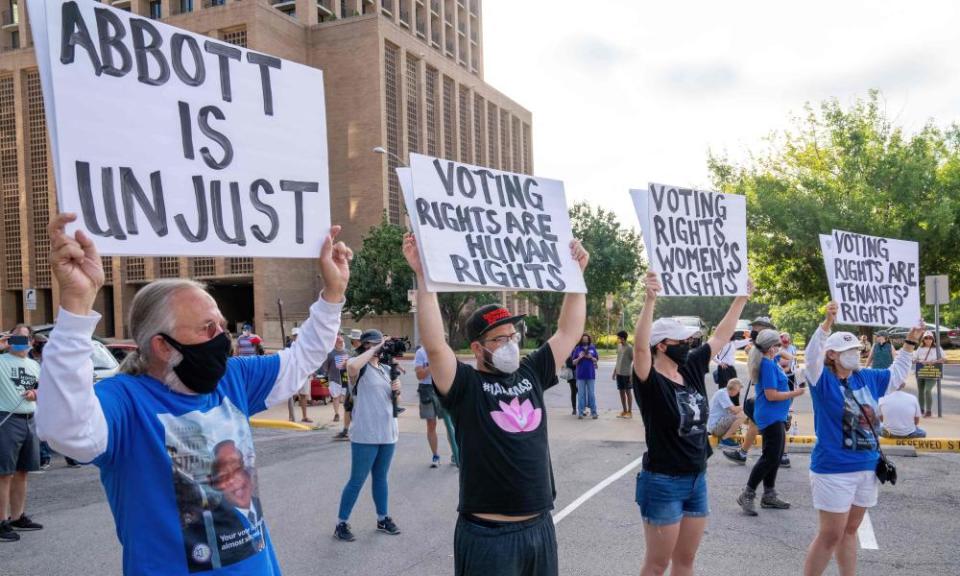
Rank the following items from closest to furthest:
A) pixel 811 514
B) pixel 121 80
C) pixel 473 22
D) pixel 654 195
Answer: pixel 121 80
pixel 654 195
pixel 811 514
pixel 473 22

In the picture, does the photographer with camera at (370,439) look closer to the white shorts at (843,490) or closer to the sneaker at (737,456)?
the white shorts at (843,490)

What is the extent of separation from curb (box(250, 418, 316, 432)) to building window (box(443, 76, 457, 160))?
131 feet

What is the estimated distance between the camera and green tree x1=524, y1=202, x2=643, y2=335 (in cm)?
3981

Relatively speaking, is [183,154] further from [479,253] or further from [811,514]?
[811,514]

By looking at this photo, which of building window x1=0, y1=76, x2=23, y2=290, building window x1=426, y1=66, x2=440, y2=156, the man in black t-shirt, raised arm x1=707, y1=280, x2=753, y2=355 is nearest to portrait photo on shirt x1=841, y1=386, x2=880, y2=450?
raised arm x1=707, y1=280, x2=753, y2=355

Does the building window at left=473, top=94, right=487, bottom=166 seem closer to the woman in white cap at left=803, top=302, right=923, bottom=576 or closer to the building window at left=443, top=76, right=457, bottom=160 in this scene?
the building window at left=443, top=76, right=457, bottom=160

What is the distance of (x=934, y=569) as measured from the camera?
5.86m

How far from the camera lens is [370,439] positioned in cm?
694

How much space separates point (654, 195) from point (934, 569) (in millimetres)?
3591

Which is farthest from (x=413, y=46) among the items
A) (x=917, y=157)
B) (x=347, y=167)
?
(x=917, y=157)

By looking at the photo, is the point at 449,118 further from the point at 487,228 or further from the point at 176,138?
the point at 176,138

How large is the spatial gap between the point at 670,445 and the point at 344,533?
11.6 ft

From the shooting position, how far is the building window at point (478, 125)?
57472 mm

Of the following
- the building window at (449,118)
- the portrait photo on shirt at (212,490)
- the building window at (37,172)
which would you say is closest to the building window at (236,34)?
the building window at (37,172)
